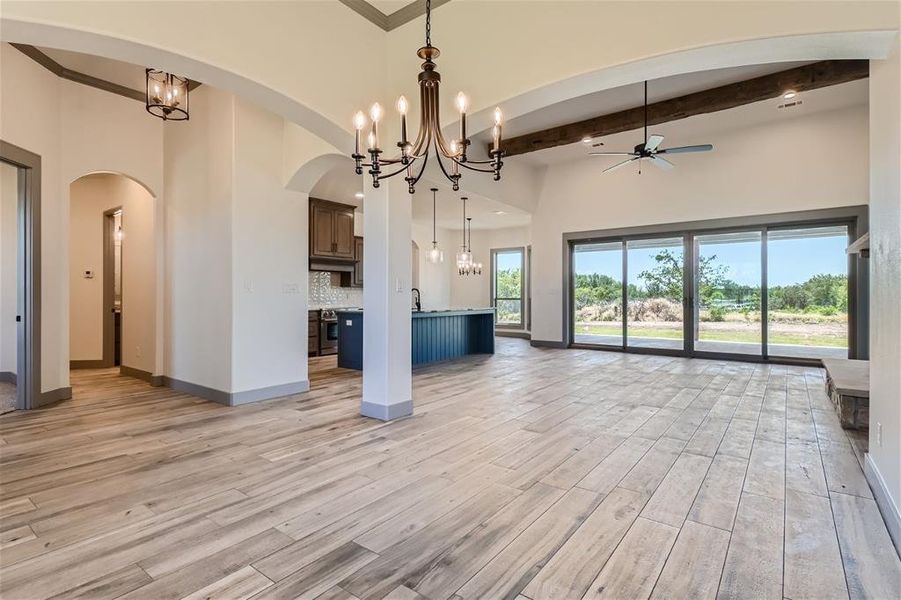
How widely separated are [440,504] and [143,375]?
5214mm

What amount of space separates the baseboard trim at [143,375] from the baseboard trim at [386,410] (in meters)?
3.09

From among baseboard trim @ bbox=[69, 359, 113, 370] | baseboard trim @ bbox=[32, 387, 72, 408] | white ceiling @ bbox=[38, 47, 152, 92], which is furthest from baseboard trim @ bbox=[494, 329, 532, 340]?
white ceiling @ bbox=[38, 47, 152, 92]

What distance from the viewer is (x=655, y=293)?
811 centimetres

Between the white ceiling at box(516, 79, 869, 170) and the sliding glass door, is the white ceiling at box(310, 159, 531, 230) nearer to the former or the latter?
the white ceiling at box(516, 79, 869, 170)

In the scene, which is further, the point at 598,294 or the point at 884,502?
the point at 598,294

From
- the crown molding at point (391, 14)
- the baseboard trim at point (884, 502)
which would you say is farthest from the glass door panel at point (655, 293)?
the crown molding at point (391, 14)

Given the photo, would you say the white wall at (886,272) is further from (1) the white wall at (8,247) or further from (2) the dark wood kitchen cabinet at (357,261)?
(1) the white wall at (8,247)

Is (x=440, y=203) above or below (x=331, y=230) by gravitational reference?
above

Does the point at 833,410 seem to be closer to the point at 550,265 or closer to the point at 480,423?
the point at 480,423

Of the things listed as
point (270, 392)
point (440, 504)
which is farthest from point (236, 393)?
point (440, 504)

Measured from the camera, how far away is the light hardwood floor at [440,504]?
5.54ft

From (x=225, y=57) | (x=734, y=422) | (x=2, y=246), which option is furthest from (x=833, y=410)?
(x=2, y=246)

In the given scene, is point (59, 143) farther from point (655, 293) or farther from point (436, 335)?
point (655, 293)

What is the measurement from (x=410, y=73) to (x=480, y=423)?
312 cm
